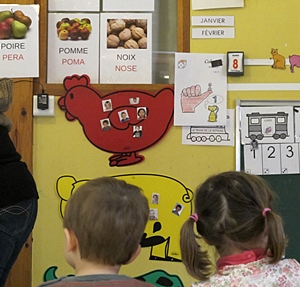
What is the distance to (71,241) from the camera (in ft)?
4.31

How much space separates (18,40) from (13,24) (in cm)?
8

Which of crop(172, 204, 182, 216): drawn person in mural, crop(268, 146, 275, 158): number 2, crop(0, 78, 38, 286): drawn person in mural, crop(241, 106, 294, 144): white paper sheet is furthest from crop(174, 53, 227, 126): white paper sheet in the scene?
crop(0, 78, 38, 286): drawn person in mural

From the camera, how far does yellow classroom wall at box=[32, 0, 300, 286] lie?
258 cm

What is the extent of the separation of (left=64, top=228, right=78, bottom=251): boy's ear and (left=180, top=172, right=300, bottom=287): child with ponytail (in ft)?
1.04

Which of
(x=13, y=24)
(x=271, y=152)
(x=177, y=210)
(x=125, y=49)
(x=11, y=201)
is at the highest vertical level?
(x=13, y=24)

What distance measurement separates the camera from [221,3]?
261 centimetres

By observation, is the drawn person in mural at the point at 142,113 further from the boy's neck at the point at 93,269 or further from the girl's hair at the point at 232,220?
the boy's neck at the point at 93,269

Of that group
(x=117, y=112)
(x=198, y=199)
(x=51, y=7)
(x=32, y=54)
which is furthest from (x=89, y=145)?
(x=198, y=199)

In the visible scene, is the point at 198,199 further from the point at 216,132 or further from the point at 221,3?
the point at 221,3

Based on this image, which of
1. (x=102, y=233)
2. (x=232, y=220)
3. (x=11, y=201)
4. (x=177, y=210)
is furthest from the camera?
(x=177, y=210)

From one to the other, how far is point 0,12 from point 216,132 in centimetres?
116

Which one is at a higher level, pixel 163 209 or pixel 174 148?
pixel 174 148

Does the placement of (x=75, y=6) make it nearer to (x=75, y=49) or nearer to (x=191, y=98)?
(x=75, y=49)

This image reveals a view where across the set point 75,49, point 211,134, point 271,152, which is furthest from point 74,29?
point 271,152
